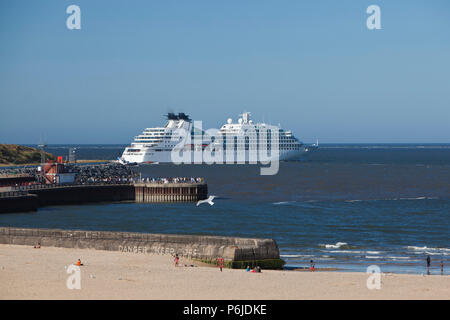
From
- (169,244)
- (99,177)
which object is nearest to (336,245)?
(169,244)

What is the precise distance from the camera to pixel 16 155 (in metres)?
119

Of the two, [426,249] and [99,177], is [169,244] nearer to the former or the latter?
[426,249]

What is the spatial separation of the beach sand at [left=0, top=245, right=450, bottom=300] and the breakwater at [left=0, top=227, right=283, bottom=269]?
1.04 metres

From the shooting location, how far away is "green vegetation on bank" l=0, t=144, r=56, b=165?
114 meters

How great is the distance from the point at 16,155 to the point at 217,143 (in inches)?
1759

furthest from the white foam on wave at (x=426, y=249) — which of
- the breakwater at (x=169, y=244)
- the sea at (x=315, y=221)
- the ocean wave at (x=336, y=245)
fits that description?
the breakwater at (x=169, y=244)

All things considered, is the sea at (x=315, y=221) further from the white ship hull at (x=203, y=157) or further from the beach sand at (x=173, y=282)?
the white ship hull at (x=203, y=157)

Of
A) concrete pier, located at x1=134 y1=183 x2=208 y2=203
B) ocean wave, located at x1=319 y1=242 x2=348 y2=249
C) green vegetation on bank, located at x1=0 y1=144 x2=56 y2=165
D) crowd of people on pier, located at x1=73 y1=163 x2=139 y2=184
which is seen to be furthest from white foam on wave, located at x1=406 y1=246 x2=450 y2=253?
green vegetation on bank, located at x1=0 y1=144 x2=56 y2=165

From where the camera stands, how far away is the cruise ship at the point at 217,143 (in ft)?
461

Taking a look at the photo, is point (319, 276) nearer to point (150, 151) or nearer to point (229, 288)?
point (229, 288)

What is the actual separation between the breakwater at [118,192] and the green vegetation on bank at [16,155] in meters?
55.9

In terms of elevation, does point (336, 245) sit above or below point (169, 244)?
below
